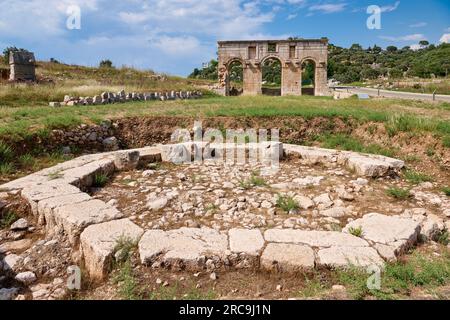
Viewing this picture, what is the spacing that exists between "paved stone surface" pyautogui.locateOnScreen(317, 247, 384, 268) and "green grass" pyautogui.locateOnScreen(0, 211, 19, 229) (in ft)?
11.4

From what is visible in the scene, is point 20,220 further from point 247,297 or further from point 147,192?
point 247,297

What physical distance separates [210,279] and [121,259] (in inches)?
31.7

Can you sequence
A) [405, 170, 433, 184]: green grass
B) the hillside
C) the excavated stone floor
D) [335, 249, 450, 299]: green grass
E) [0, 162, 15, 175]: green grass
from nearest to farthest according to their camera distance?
[335, 249, 450, 299]: green grass < the excavated stone floor < [0, 162, 15, 175]: green grass < [405, 170, 433, 184]: green grass < the hillside

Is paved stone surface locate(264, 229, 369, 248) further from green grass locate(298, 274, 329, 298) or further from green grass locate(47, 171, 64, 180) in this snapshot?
green grass locate(47, 171, 64, 180)

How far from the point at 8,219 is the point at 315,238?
11.4ft

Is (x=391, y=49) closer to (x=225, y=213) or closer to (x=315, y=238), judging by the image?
(x=225, y=213)

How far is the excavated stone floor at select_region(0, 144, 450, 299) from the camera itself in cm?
295

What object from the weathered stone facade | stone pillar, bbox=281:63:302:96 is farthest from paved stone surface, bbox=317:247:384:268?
stone pillar, bbox=281:63:302:96

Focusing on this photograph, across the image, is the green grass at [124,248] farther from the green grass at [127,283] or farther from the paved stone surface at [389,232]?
the paved stone surface at [389,232]

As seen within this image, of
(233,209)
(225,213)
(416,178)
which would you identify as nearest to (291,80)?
(416,178)

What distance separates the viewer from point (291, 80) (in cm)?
2652

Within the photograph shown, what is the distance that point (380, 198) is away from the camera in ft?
15.4
